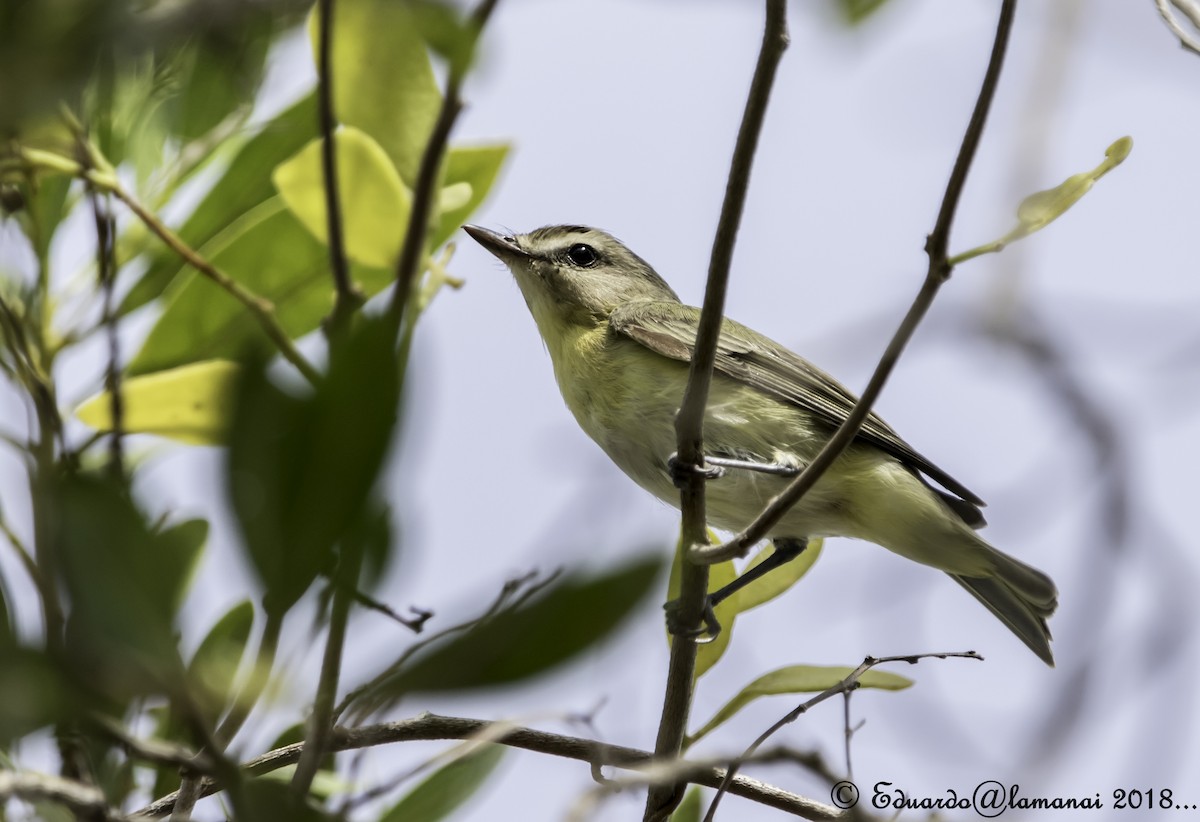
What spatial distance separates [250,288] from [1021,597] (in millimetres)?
3018

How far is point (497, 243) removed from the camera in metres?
4.84

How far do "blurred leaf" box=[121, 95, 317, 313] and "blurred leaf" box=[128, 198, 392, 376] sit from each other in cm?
13

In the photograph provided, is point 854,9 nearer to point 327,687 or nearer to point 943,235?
point 943,235

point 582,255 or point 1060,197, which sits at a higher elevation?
point 1060,197

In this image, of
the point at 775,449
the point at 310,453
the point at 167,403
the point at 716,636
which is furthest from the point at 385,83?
the point at 775,449

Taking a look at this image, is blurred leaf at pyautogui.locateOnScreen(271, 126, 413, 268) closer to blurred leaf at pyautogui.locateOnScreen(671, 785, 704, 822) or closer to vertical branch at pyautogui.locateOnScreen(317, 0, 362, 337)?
vertical branch at pyautogui.locateOnScreen(317, 0, 362, 337)

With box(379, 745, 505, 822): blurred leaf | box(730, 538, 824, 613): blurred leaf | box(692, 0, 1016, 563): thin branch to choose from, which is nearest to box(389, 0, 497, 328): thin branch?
box(692, 0, 1016, 563): thin branch

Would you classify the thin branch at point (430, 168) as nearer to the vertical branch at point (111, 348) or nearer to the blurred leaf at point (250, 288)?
the vertical branch at point (111, 348)

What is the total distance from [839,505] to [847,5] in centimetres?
287

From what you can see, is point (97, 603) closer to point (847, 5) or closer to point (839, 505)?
point (847, 5)

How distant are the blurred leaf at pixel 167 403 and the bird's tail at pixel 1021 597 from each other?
3012 millimetres

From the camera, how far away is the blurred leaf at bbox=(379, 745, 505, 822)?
6.75 feet

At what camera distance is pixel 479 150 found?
99.4 inches

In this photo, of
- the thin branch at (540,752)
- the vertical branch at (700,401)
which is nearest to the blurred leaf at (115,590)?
the thin branch at (540,752)
